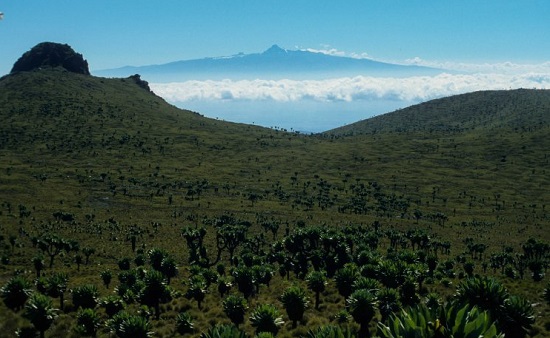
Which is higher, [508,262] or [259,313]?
[259,313]

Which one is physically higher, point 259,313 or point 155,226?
point 259,313

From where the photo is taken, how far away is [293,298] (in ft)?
143

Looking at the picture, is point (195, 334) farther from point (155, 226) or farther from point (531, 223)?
point (531, 223)

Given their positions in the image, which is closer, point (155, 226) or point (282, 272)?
point (282, 272)

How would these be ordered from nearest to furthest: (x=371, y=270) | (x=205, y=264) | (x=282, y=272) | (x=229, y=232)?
(x=371, y=270) < (x=282, y=272) < (x=205, y=264) < (x=229, y=232)

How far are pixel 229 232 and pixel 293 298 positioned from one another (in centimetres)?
5907

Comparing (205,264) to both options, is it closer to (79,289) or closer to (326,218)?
(79,289)

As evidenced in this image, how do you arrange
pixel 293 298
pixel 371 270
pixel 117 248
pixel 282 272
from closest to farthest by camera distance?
pixel 293 298, pixel 371 270, pixel 282 272, pixel 117 248

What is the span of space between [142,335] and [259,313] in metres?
9.69

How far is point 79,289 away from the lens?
4847 cm

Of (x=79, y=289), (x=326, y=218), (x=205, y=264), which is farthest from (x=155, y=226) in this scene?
(x=79, y=289)

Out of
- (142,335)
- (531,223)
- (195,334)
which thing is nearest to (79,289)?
(195,334)

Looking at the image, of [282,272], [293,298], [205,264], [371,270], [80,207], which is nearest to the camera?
[293,298]

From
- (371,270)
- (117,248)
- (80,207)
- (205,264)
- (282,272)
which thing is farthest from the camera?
(80,207)
